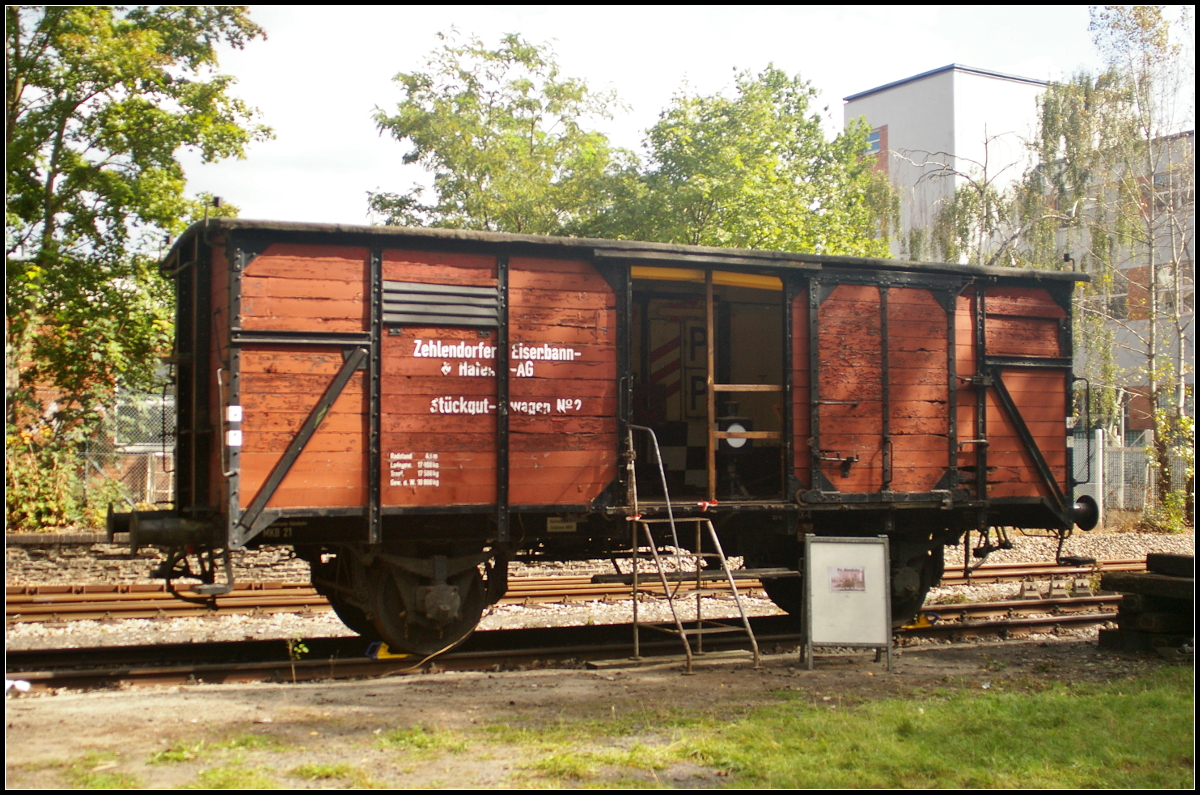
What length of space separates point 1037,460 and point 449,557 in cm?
610

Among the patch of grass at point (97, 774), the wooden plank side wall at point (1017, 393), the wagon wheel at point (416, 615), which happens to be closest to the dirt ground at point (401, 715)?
the patch of grass at point (97, 774)

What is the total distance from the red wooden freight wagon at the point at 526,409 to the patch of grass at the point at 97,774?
2.34 metres

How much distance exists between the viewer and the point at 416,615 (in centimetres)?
804

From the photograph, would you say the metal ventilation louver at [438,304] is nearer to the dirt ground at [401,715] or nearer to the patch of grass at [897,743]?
the dirt ground at [401,715]

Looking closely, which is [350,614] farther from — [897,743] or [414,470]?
[897,743]

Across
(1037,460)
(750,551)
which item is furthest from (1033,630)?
(750,551)

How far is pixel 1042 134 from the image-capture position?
3000 cm

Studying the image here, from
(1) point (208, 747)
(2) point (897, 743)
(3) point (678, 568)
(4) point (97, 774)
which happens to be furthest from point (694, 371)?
(4) point (97, 774)

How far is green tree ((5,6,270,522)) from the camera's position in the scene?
1471 cm

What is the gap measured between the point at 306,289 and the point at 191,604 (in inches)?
168

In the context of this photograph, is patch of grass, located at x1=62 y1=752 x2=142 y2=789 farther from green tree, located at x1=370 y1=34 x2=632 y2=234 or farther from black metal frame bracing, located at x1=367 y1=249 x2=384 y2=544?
green tree, located at x1=370 y1=34 x2=632 y2=234

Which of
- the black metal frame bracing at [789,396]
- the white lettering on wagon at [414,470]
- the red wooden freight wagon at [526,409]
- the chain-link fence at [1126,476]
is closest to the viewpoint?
the red wooden freight wagon at [526,409]

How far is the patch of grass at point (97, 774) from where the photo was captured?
459cm

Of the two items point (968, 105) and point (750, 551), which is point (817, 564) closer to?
point (750, 551)
